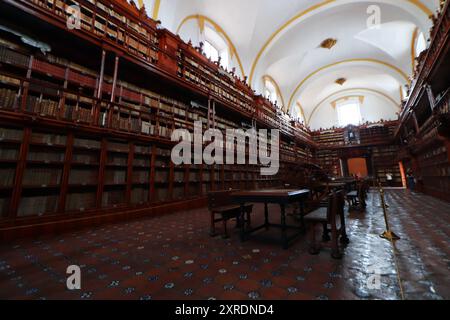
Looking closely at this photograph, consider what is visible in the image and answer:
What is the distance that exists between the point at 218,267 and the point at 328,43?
48.1 ft

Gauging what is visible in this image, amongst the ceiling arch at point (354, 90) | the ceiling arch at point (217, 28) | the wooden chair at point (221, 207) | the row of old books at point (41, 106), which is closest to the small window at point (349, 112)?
the ceiling arch at point (354, 90)

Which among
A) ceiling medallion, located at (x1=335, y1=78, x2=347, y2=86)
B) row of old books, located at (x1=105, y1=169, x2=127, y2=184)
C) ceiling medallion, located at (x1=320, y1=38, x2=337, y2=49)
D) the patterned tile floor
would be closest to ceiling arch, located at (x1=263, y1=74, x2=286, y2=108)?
ceiling medallion, located at (x1=320, y1=38, x2=337, y2=49)

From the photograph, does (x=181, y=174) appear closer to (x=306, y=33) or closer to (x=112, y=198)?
(x=112, y=198)

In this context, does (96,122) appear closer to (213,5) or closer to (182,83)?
(182,83)

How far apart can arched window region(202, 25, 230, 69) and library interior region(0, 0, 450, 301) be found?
94 mm

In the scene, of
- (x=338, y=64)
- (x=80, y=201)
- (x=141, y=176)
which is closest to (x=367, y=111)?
(x=338, y=64)

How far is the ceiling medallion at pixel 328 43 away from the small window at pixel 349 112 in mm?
8209

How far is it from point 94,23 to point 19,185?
3443mm

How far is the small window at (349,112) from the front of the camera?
709 inches

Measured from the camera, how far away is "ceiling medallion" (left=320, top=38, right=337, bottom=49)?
11711 millimetres

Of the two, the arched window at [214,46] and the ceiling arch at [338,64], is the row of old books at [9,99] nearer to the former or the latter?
the arched window at [214,46]

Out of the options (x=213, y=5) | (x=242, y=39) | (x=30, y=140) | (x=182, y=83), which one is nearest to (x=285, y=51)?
(x=242, y=39)

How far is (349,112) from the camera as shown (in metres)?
18.5

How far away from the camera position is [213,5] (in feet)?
25.0
